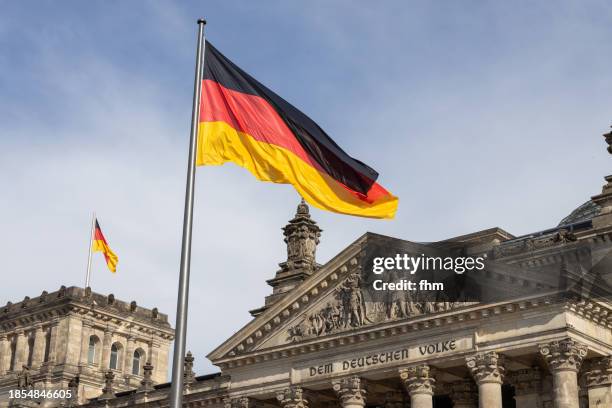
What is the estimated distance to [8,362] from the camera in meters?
91.4

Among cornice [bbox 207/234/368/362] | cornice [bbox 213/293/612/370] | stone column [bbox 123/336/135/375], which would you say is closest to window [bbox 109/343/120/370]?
stone column [bbox 123/336/135/375]

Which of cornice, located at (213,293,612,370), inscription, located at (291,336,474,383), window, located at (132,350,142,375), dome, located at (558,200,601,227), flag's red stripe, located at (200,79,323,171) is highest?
dome, located at (558,200,601,227)

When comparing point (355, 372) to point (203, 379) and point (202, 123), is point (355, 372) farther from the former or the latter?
point (202, 123)

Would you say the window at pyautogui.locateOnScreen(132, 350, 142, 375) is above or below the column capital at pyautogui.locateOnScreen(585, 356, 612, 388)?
above

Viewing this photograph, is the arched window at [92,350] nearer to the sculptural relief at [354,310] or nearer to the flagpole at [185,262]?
the sculptural relief at [354,310]

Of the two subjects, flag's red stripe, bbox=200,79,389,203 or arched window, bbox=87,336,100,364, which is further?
arched window, bbox=87,336,100,364

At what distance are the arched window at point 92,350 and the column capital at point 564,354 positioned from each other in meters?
52.4

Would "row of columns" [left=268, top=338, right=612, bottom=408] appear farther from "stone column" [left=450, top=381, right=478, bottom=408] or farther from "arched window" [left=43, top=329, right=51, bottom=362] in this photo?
"arched window" [left=43, top=329, right=51, bottom=362]

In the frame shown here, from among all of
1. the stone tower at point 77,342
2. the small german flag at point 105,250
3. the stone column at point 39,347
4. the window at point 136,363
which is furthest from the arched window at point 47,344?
the small german flag at point 105,250

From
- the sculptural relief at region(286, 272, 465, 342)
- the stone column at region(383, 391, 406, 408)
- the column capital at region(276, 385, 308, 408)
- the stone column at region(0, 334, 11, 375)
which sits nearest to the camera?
the sculptural relief at region(286, 272, 465, 342)

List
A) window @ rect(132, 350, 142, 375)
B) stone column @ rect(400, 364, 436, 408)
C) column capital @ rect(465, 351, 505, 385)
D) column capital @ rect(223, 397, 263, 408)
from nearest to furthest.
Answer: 1. column capital @ rect(465, 351, 505, 385)
2. stone column @ rect(400, 364, 436, 408)
3. column capital @ rect(223, 397, 263, 408)
4. window @ rect(132, 350, 142, 375)

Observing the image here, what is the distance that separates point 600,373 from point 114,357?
53883mm

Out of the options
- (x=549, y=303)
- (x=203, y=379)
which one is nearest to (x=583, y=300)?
(x=549, y=303)

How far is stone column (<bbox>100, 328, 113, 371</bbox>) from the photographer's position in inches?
3516
